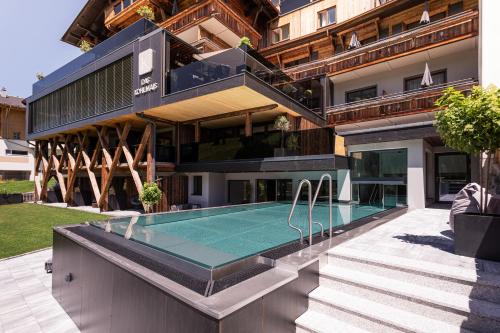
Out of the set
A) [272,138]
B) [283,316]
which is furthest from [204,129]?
[283,316]

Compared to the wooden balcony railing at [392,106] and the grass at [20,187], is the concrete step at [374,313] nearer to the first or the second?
the wooden balcony railing at [392,106]

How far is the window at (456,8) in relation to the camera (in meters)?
13.9

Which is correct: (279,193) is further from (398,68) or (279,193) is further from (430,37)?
(430,37)

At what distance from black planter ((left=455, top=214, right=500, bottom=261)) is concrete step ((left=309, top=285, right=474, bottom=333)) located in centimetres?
174

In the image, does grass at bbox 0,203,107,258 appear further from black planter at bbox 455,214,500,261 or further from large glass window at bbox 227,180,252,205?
black planter at bbox 455,214,500,261

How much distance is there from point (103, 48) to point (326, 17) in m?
15.5

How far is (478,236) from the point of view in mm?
4156

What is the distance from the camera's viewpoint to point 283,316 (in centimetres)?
313

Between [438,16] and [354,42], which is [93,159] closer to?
[354,42]

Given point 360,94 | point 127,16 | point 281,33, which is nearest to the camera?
point 360,94

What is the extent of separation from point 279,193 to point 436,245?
478 inches

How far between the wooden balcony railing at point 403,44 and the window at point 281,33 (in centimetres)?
630

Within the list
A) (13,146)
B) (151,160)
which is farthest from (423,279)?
(13,146)

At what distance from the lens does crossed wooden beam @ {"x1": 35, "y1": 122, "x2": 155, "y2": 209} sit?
14988 mm
